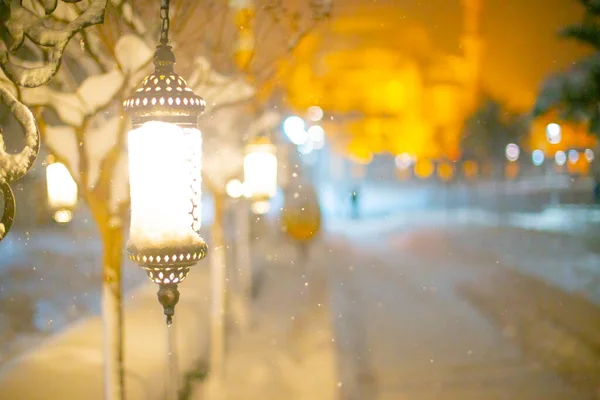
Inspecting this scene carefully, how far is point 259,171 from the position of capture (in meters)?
12.0

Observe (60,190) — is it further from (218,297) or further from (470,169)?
(470,169)

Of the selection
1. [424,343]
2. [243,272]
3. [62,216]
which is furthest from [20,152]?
[243,272]

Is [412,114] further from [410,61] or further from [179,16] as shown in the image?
[179,16]

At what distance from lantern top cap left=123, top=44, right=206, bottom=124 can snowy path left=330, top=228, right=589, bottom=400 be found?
5.44 metres

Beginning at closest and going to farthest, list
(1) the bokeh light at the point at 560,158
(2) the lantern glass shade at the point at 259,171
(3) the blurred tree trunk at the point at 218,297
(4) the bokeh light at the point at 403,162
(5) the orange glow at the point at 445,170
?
(3) the blurred tree trunk at the point at 218,297, (2) the lantern glass shade at the point at 259,171, (5) the orange glow at the point at 445,170, (1) the bokeh light at the point at 560,158, (4) the bokeh light at the point at 403,162

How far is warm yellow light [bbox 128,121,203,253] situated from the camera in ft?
10.6

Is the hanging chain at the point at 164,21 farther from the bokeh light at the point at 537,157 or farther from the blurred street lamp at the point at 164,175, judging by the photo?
the bokeh light at the point at 537,157

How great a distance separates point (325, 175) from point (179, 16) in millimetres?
58280

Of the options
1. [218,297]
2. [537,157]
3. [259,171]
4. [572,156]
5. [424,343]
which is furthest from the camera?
[537,157]

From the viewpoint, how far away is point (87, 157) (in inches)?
189

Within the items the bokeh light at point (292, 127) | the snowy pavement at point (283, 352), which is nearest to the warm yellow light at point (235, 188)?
the snowy pavement at point (283, 352)

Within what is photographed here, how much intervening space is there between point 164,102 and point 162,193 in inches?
17.2

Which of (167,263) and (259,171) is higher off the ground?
(259,171)

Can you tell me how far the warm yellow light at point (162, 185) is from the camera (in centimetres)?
322
